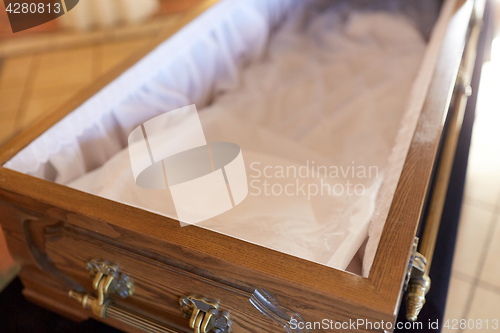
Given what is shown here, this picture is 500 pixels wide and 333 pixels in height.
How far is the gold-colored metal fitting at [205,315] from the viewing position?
612 millimetres

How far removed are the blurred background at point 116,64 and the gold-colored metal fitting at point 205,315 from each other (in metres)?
0.55

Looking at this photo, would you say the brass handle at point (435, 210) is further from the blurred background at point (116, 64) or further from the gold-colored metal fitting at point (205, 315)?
the gold-colored metal fitting at point (205, 315)

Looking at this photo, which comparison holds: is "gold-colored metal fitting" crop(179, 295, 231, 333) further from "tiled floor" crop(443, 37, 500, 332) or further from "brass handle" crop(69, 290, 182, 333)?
"tiled floor" crop(443, 37, 500, 332)

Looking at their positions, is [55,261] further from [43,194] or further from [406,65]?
[406,65]

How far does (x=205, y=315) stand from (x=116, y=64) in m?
1.07

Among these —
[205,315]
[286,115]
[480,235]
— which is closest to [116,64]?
[286,115]

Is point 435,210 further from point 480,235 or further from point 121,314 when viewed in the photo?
point 121,314

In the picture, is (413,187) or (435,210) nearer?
(413,187)

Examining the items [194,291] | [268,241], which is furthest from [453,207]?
[194,291]

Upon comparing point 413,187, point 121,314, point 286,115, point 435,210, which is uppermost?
point 286,115

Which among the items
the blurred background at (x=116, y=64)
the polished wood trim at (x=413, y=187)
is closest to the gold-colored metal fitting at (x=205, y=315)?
the polished wood trim at (x=413, y=187)

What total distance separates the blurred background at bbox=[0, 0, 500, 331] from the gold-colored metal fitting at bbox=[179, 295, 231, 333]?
0.55 metres

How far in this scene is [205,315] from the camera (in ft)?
2.05

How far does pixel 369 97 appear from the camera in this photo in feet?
4.03
